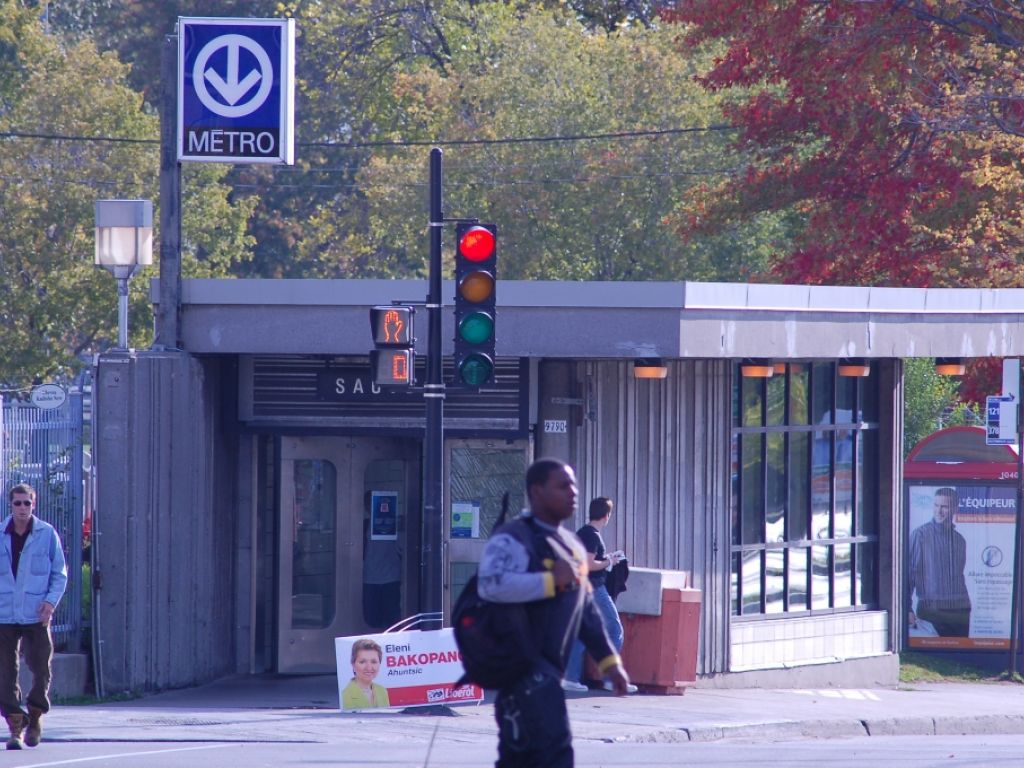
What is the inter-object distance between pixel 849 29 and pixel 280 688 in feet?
41.9

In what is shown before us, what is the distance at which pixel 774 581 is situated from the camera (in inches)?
617

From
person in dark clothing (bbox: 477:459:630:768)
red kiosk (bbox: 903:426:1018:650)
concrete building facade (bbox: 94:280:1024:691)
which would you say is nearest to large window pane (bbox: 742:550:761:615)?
concrete building facade (bbox: 94:280:1024:691)

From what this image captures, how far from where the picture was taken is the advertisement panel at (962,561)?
17.5 m

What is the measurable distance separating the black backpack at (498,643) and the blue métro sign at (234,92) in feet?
27.9

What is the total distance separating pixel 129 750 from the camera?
10.6 meters

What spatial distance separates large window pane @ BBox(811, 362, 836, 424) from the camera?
16.0 metres

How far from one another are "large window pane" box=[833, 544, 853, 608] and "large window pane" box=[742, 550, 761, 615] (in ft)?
4.38

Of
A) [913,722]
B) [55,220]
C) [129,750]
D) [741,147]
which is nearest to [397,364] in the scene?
[129,750]

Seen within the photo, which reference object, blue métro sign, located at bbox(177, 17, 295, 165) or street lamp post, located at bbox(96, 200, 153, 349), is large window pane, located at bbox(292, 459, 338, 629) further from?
blue métro sign, located at bbox(177, 17, 295, 165)

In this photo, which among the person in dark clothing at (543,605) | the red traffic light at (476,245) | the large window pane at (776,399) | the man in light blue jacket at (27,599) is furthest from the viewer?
the large window pane at (776,399)

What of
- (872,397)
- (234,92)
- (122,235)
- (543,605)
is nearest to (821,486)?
(872,397)

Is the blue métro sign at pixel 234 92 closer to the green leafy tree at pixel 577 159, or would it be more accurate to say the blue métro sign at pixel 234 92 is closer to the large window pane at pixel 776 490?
the large window pane at pixel 776 490

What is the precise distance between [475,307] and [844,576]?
6548 mm

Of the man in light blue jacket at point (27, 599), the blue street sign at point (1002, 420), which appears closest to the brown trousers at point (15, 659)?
the man in light blue jacket at point (27, 599)
